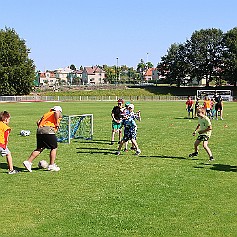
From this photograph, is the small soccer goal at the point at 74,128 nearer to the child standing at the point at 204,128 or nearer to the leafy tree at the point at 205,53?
the child standing at the point at 204,128

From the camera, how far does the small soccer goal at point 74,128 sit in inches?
714

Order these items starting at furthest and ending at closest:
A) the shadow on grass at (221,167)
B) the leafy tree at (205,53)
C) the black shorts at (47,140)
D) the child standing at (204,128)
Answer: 1. the leafy tree at (205,53)
2. the child standing at (204,128)
3. the shadow on grass at (221,167)
4. the black shorts at (47,140)

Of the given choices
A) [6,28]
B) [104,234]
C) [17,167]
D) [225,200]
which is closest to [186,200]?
[225,200]

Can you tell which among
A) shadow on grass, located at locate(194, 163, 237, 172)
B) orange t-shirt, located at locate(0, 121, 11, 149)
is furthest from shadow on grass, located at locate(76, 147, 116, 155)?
orange t-shirt, located at locate(0, 121, 11, 149)

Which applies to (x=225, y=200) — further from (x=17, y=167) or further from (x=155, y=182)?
(x=17, y=167)

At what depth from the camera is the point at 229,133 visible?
69.2 ft

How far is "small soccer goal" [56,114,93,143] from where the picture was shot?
18.1 metres

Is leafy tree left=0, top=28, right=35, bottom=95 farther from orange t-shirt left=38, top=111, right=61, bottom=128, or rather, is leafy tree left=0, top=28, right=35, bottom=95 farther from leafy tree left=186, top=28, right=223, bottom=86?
orange t-shirt left=38, top=111, right=61, bottom=128

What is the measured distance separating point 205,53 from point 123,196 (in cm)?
10303

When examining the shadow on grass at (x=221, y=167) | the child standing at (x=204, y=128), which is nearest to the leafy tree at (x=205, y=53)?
the child standing at (x=204, y=128)

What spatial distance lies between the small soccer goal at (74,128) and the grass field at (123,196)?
3119 mm

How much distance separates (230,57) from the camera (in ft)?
336

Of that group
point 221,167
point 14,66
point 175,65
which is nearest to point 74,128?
point 221,167

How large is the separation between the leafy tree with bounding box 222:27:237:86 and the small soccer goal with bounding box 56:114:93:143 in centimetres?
8400
